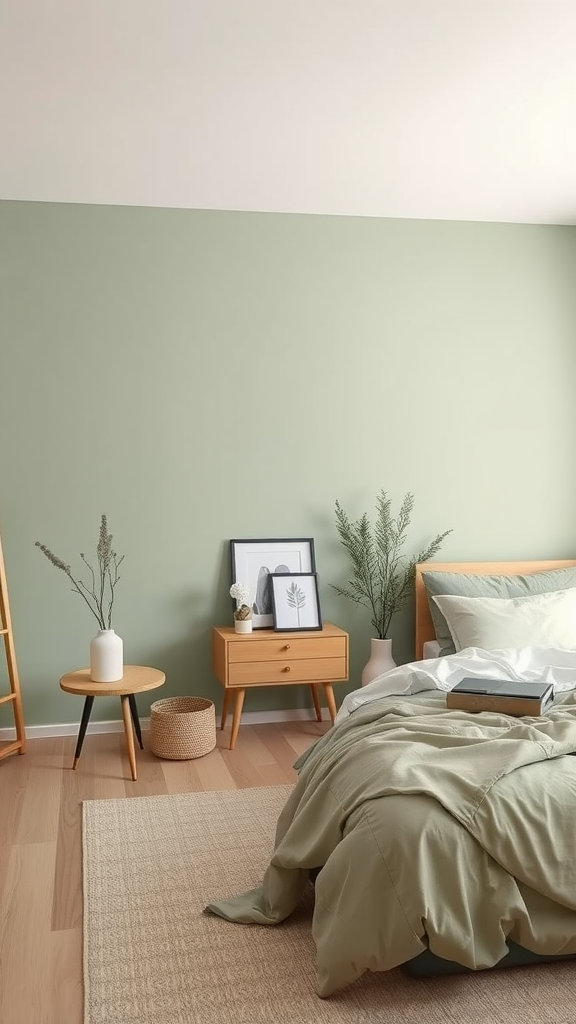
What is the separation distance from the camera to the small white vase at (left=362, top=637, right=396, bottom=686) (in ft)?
15.3

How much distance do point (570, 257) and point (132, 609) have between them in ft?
10.0

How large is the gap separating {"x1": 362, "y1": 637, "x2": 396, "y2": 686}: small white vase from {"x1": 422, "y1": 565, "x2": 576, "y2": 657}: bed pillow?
0.88ft

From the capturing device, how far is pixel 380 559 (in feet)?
16.0

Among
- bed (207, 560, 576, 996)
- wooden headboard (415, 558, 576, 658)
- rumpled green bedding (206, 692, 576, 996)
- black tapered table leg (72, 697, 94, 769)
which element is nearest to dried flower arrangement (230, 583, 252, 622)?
black tapered table leg (72, 697, 94, 769)

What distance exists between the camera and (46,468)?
14.8 ft

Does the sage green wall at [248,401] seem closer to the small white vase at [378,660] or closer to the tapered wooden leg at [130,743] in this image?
the small white vase at [378,660]

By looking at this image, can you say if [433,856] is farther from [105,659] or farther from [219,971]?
[105,659]

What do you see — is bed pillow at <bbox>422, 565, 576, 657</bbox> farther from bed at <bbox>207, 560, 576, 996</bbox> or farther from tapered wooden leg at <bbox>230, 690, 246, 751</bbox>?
bed at <bbox>207, 560, 576, 996</bbox>

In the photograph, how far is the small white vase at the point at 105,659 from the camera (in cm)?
408

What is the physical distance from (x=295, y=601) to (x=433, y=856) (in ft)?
8.13

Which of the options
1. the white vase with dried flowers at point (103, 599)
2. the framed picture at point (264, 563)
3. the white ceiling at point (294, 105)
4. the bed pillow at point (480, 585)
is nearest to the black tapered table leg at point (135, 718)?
the white vase with dried flowers at point (103, 599)

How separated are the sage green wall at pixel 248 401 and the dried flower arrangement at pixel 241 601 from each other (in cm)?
24

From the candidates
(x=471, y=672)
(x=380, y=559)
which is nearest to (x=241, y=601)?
(x=380, y=559)

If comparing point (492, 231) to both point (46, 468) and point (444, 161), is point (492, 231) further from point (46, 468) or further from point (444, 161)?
point (46, 468)
